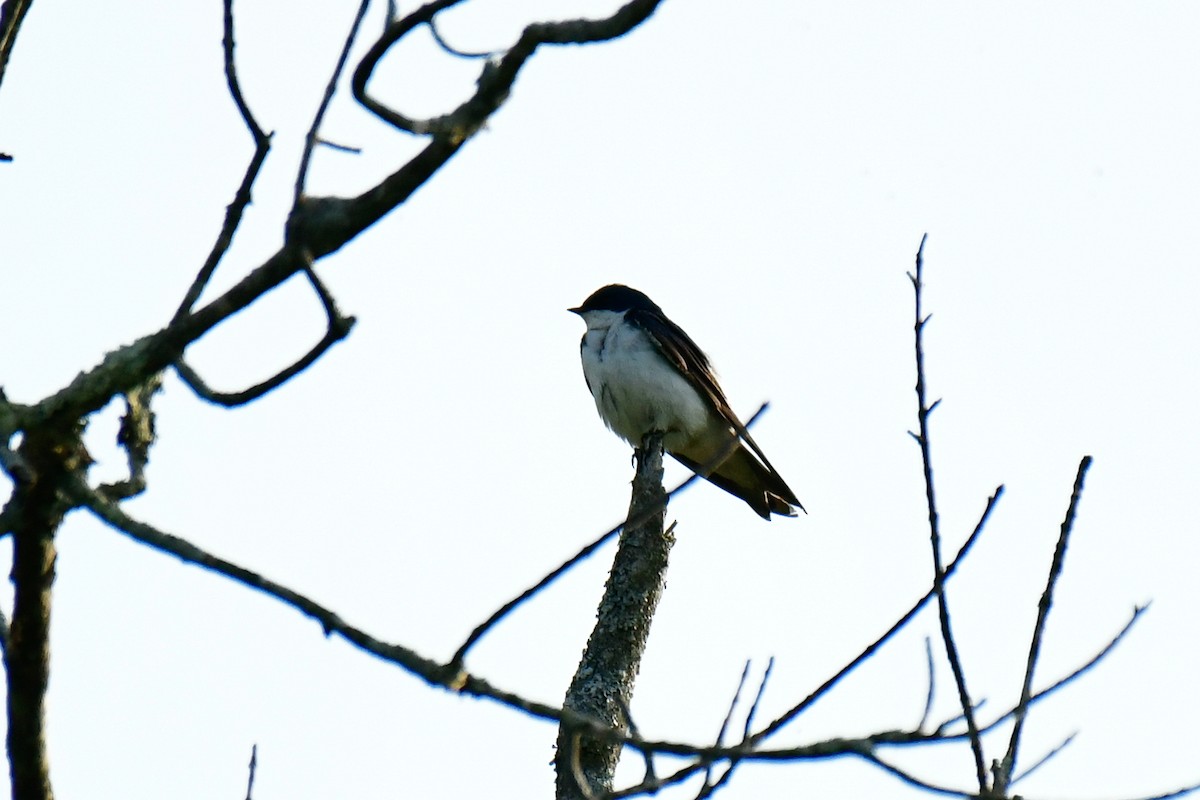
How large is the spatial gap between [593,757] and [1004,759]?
188 cm

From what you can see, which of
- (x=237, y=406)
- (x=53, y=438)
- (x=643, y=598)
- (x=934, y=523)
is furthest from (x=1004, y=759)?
(x=643, y=598)

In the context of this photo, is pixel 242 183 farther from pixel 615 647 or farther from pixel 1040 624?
pixel 615 647

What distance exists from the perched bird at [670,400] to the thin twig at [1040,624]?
21.8 ft

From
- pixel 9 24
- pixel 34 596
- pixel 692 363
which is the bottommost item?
pixel 34 596

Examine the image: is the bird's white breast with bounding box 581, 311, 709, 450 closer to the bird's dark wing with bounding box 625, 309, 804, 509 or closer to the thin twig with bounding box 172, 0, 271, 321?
the bird's dark wing with bounding box 625, 309, 804, 509

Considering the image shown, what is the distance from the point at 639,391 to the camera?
33.1ft

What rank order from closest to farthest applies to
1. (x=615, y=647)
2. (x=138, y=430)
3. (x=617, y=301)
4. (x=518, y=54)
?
(x=518, y=54)
(x=138, y=430)
(x=615, y=647)
(x=617, y=301)

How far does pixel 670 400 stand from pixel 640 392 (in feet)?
0.70

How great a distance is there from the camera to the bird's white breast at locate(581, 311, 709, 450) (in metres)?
10.1

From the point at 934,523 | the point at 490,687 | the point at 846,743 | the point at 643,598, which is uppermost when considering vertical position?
the point at 643,598

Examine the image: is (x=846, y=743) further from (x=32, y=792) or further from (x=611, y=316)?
(x=611, y=316)

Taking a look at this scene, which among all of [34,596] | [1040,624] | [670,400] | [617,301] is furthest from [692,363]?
[34,596]

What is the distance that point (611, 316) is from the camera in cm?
1113

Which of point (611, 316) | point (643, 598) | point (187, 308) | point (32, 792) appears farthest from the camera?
point (611, 316)
